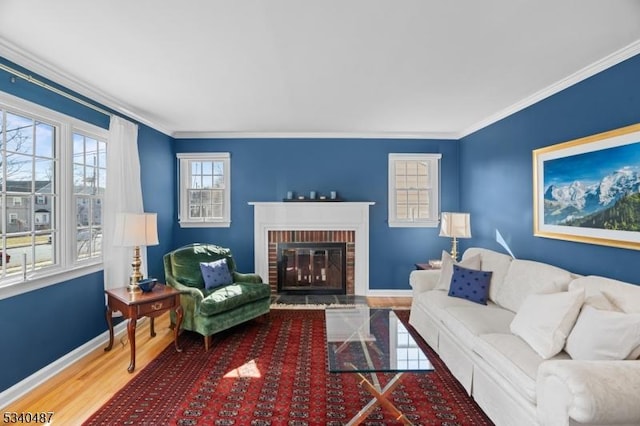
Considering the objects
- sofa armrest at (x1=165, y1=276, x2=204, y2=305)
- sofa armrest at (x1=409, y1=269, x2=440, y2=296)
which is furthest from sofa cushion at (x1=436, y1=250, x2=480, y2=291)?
sofa armrest at (x1=165, y1=276, x2=204, y2=305)

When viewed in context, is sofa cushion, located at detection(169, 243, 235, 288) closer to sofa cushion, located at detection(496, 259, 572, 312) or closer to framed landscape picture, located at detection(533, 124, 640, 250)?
sofa cushion, located at detection(496, 259, 572, 312)

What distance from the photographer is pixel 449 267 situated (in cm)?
356

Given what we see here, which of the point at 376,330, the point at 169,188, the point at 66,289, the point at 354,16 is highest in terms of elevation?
the point at 354,16

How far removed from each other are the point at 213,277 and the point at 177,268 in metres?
0.44

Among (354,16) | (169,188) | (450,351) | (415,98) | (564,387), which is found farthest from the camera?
(169,188)

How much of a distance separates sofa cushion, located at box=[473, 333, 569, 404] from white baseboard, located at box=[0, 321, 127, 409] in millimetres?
3592

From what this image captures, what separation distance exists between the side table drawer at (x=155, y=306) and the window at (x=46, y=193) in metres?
0.77

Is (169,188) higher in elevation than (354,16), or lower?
lower

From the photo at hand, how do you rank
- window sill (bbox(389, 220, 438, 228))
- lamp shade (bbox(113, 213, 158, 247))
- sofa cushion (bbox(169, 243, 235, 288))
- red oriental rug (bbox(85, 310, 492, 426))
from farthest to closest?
window sill (bbox(389, 220, 438, 228)) < sofa cushion (bbox(169, 243, 235, 288)) < lamp shade (bbox(113, 213, 158, 247)) < red oriental rug (bbox(85, 310, 492, 426))

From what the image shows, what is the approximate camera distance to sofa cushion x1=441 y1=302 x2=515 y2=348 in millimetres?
2453

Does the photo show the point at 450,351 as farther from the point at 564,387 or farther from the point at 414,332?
the point at 564,387

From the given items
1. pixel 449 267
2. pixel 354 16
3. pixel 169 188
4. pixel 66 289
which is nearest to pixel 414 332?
pixel 449 267

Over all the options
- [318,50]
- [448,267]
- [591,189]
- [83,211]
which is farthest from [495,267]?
[83,211]

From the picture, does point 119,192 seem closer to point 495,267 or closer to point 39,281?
point 39,281
